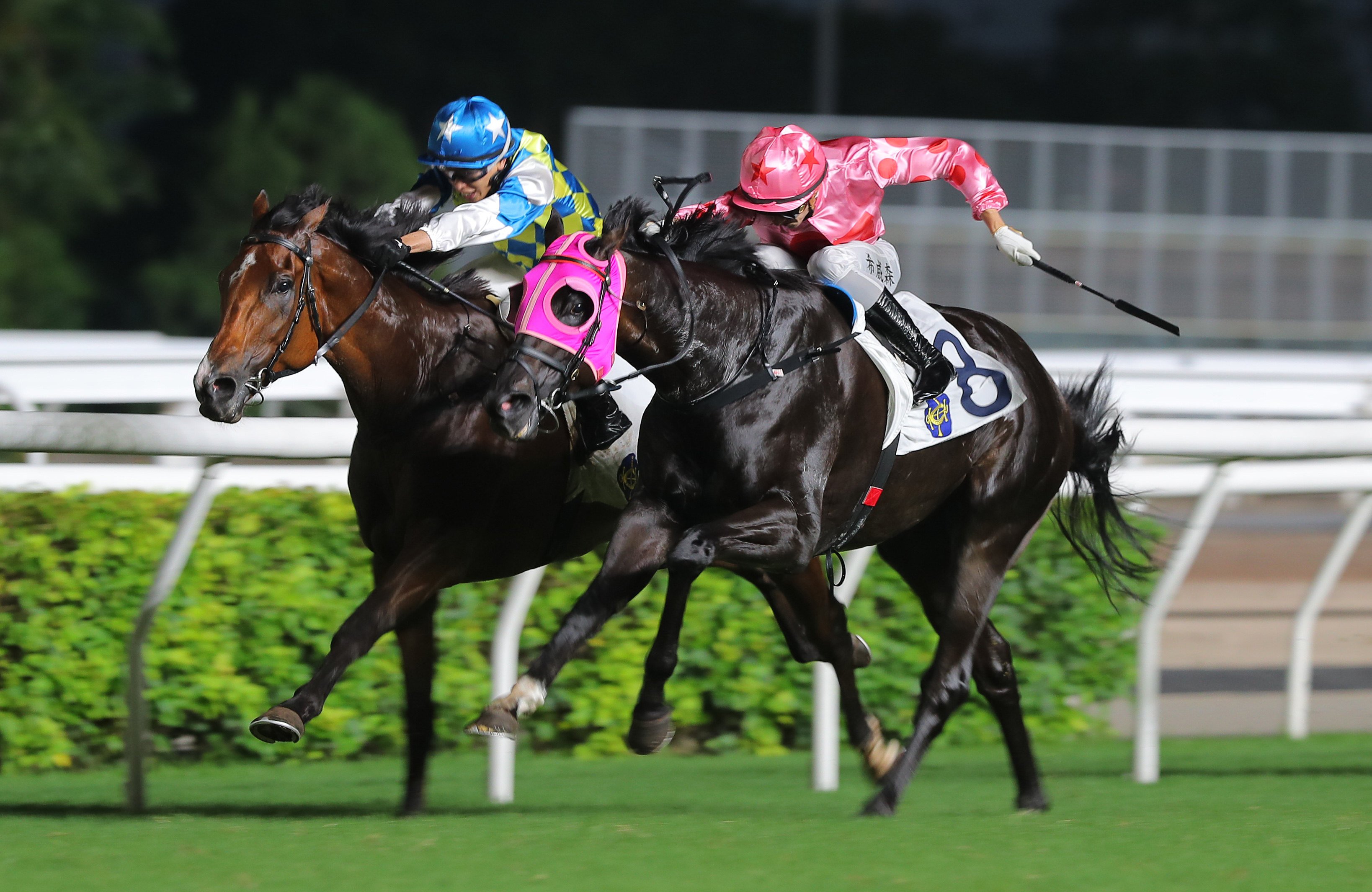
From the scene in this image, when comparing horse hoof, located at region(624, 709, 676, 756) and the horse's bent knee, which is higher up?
the horse's bent knee

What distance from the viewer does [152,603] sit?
4082 mm

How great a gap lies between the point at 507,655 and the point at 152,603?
2.87 feet

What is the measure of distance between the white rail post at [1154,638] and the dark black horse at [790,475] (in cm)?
45

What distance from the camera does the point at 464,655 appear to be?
516 centimetres

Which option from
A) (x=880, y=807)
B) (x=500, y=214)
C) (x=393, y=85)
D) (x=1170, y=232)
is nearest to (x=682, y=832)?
(x=880, y=807)

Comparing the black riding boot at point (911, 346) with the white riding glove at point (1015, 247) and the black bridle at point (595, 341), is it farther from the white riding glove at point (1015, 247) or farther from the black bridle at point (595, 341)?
the black bridle at point (595, 341)

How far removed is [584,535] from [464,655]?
0.98 m

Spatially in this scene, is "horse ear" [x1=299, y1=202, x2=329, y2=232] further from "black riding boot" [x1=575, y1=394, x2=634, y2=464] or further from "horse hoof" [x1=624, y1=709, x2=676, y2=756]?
"horse hoof" [x1=624, y1=709, x2=676, y2=756]

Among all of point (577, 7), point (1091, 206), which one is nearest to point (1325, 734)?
point (1091, 206)

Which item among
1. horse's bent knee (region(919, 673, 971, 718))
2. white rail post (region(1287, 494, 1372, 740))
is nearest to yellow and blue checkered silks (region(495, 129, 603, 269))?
horse's bent knee (region(919, 673, 971, 718))

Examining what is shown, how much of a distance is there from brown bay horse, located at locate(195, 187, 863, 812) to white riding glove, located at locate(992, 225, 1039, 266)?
3.46 ft

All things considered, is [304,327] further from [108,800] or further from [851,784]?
[851,784]

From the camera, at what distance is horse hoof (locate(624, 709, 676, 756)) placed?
3787 millimetres

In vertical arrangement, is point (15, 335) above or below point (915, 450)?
above
